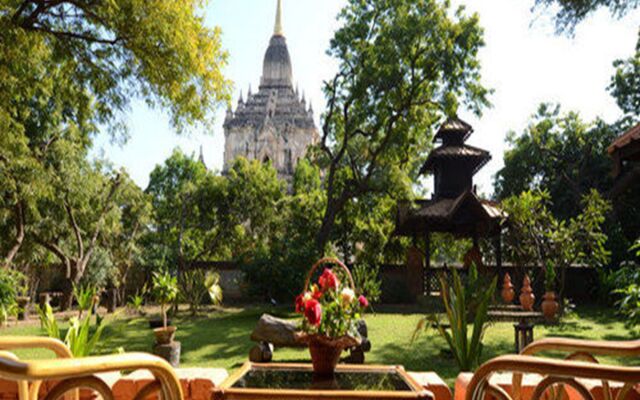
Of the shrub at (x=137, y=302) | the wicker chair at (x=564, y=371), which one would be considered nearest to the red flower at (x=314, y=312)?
the wicker chair at (x=564, y=371)

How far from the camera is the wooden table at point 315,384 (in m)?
2.16

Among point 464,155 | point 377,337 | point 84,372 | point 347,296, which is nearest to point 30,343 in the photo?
point 84,372

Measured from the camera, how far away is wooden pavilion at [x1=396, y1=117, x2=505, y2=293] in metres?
15.8

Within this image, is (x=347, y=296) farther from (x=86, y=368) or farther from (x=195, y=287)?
(x=195, y=287)

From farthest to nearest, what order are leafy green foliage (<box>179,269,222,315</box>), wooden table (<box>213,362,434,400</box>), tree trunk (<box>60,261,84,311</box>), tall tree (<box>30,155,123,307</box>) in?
tree trunk (<box>60,261,84,311</box>) < tall tree (<box>30,155,123,307</box>) < leafy green foliage (<box>179,269,222,315</box>) < wooden table (<box>213,362,434,400</box>)

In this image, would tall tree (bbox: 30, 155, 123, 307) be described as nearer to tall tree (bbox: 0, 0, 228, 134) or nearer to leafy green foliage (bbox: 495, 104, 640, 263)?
tall tree (bbox: 0, 0, 228, 134)

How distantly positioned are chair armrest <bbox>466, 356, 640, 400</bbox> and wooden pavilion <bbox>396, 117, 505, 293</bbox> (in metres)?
14.4

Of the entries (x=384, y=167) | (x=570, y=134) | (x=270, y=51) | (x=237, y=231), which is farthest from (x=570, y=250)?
(x=270, y=51)

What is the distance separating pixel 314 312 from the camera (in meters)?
2.61

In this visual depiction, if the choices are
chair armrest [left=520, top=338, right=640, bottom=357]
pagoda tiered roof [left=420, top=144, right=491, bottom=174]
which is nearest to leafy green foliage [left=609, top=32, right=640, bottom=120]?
pagoda tiered roof [left=420, top=144, right=491, bottom=174]

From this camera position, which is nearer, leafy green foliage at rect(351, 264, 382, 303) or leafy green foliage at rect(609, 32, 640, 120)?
leafy green foliage at rect(351, 264, 382, 303)

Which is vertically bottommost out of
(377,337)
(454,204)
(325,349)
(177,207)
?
(377,337)

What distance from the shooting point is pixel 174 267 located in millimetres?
18750

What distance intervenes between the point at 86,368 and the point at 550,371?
1450 millimetres
